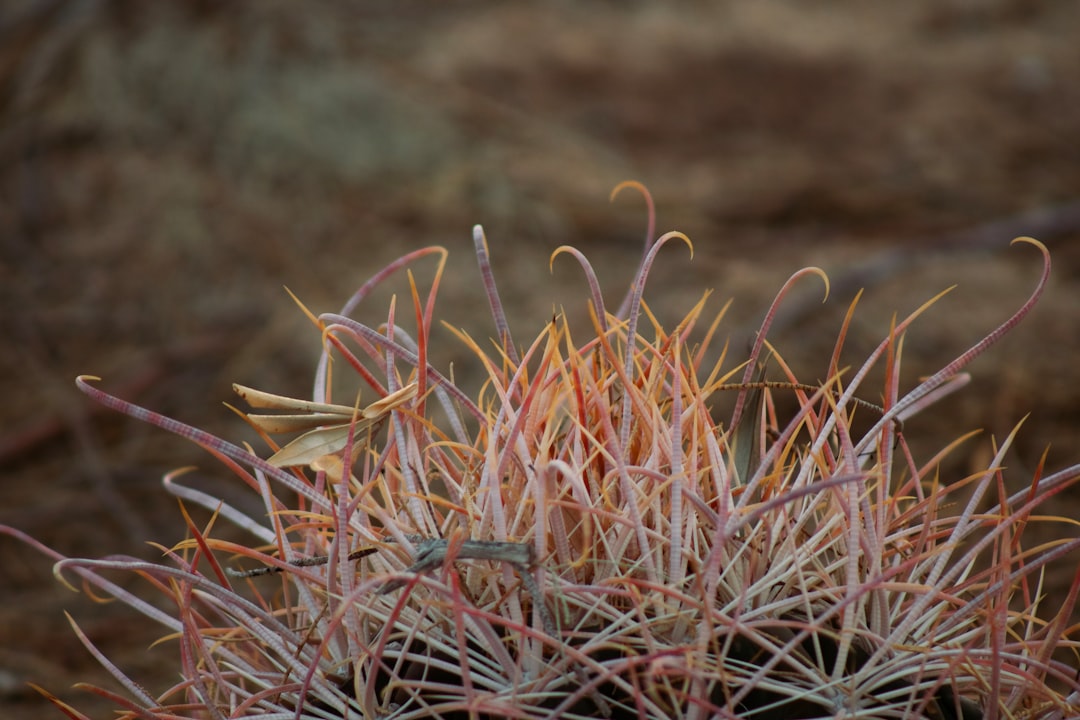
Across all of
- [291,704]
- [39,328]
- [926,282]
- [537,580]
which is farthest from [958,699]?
[39,328]

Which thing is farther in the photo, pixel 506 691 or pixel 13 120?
pixel 13 120

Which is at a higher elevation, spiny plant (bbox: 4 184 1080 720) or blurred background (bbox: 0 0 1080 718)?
spiny plant (bbox: 4 184 1080 720)

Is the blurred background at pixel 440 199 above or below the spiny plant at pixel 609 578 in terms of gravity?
below

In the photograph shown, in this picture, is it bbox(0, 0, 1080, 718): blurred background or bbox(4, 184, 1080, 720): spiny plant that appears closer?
bbox(4, 184, 1080, 720): spiny plant

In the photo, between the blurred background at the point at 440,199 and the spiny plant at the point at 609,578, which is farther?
the blurred background at the point at 440,199

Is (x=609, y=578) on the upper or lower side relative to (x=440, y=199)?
upper

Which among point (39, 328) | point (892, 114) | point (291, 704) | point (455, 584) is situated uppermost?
point (455, 584)

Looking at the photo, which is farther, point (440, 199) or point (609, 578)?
point (440, 199)

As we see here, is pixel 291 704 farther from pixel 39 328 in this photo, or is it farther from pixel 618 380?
pixel 39 328
